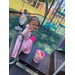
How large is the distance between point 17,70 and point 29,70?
34 cm

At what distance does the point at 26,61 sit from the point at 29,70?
11.0 inches

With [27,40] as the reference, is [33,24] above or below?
above

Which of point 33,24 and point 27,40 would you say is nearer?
point 33,24

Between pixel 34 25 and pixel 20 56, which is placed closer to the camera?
pixel 34 25
